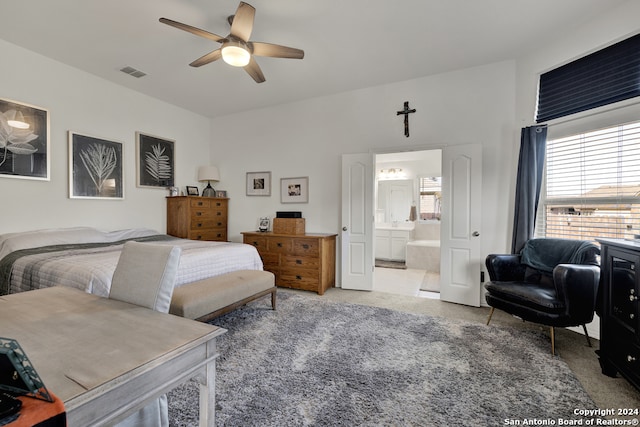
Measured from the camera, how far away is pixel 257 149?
505 cm

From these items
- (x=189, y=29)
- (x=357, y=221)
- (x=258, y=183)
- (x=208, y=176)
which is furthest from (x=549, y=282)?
(x=208, y=176)

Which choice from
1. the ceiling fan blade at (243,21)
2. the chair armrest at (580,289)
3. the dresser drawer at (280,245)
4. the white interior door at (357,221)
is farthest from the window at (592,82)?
the dresser drawer at (280,245)

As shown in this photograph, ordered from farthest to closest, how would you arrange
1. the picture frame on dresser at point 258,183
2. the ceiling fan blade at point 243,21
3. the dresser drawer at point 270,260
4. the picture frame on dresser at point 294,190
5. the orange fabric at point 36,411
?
the picture frame on dresser at point 258,183, the picture frame on dresser at point 294,190, the dresser drawer at point 270,260, the ceiling fan blade at point 243,21, the orange fabric at point 36,411

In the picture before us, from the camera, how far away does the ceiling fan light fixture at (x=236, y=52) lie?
2.42m

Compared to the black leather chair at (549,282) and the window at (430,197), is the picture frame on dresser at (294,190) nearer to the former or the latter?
the black leather chair at (549,282)

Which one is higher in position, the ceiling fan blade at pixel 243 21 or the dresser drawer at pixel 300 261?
the ceiling fan blade at pixel 243 21

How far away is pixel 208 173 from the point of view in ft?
16.6

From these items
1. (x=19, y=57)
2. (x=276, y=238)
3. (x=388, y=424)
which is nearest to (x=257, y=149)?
Result: (x=276, y=238)

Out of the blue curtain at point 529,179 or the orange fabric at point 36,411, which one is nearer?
the orange fabric at point 36,411

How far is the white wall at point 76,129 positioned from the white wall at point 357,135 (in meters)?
1.10

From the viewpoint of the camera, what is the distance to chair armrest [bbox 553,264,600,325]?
2248mm

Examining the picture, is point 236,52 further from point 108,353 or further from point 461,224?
point 461,224

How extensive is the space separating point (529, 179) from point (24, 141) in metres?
5.61

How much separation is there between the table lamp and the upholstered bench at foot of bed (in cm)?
242
